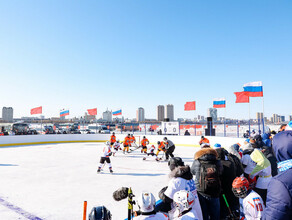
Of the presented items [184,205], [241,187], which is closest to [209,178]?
[241,187]

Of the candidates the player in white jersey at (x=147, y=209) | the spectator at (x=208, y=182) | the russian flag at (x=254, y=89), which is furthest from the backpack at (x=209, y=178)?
the russian flag at (x=254, y=89)

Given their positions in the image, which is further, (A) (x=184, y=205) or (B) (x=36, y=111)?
(B) (x=36, y=111)

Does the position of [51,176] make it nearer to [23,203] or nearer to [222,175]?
[23,203]

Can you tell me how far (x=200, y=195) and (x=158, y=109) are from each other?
15914 cm

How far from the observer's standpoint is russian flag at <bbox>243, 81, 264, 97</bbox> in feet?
52.0

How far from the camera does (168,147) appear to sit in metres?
10.4

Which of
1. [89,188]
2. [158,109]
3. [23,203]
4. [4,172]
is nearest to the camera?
[23,203]

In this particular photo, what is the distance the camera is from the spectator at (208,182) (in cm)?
278

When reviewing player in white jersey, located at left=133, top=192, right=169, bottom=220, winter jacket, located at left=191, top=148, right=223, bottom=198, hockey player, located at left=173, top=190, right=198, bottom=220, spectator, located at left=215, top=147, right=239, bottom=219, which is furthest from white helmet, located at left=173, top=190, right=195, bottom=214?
spectator, located at left=215, top=147, right=239, bottom=219

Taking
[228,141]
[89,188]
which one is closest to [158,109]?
[228,141]

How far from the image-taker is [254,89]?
16.1 meters

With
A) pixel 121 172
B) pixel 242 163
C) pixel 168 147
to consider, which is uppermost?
pixel 242 163

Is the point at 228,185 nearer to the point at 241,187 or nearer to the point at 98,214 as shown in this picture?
the point at 241,187

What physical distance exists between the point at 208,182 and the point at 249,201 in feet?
1.80
